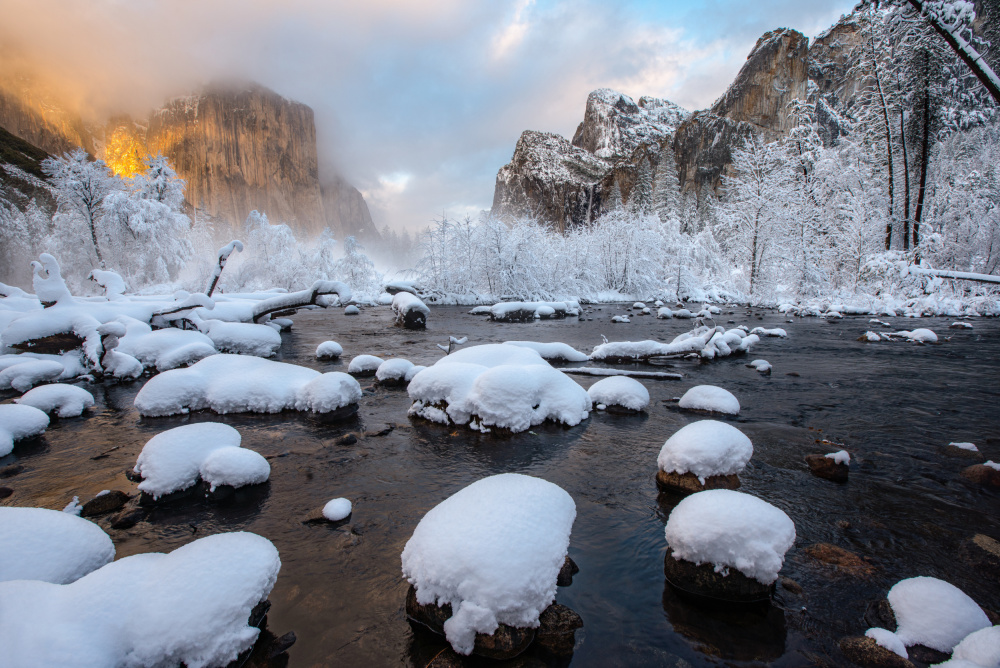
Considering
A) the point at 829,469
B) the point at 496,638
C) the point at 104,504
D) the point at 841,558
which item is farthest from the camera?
the point at 829,469

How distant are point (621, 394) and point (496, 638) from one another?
201 inches

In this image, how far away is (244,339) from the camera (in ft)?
38.6

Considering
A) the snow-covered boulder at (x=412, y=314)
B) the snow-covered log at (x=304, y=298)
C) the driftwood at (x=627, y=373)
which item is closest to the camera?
the driftwood at (x=627, y=373)

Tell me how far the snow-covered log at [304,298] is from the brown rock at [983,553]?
12.6m

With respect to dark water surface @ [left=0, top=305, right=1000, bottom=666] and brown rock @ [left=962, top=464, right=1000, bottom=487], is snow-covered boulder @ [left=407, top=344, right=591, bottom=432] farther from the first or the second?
brown rock @ [left=962, top=464, right=1000, bottom=487]

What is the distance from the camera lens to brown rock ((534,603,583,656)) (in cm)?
251

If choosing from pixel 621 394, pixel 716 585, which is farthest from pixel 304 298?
pixel 716 585

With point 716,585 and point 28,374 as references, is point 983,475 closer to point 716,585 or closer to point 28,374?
point 716,585

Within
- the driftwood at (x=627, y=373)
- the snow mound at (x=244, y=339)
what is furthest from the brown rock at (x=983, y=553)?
the snow mound at (x=244, y=339)

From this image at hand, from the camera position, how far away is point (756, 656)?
8.02ft

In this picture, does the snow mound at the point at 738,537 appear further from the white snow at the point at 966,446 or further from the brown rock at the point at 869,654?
the white snow at the point at 966,446

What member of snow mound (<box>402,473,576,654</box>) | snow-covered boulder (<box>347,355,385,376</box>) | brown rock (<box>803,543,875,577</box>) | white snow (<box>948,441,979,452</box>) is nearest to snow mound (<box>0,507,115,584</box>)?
snow mound (<box>402,473,576,654</box>)

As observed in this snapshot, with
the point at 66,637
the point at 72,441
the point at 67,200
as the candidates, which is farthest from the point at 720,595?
the point at 67,200

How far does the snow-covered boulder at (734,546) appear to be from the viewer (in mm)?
2775
